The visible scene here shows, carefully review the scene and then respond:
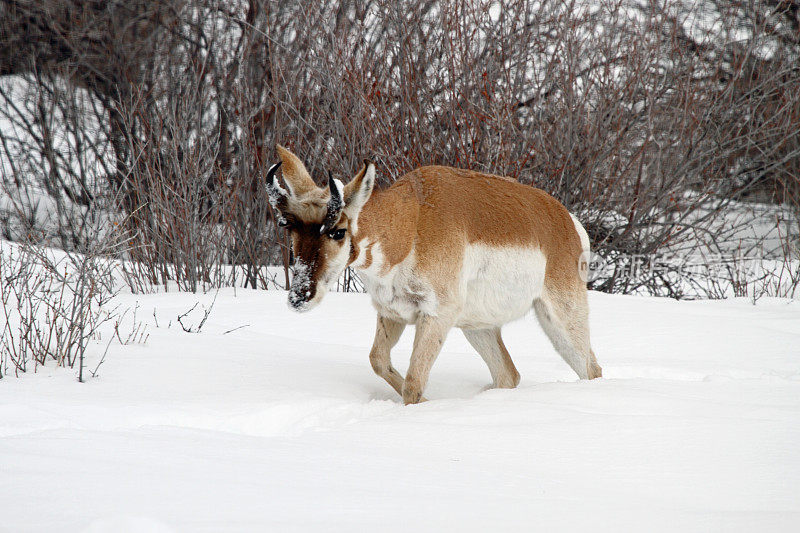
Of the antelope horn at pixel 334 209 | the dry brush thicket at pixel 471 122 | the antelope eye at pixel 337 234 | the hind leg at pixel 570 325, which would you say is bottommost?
the hind leg at pixel 570 325

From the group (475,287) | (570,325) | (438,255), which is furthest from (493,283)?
(570,325)

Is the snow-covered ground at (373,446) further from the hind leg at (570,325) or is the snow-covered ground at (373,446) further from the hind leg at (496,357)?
the hind leg at (570,325)

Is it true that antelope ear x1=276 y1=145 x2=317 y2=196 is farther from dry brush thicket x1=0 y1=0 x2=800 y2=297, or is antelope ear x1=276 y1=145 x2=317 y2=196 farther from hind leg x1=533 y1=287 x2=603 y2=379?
dry brush thicket x1=0 y1=0 x2=800 y2=297

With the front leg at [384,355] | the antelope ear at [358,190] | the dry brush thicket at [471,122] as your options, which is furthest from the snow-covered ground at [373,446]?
the dry brush thicket at [471,122]

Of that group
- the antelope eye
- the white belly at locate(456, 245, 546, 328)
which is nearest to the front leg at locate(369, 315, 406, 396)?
the white belly at locate(456, 245, 546, 328)

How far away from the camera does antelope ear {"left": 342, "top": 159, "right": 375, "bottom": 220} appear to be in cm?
447

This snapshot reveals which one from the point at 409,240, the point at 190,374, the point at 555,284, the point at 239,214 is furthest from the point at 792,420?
the point at 239,214

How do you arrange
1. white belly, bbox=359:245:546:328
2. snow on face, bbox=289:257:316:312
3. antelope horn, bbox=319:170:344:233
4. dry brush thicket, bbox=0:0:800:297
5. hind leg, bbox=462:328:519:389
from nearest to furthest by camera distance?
antelope horn, bbox=319:170:344:233 → snow on face, bbox=289:257:316:312 → white belly, bbox=359:245:546:328 → hind leg, bbox=462:328:519:389 → dry brush thicket, bbox=0:0:800:297

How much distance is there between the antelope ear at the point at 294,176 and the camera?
4426mm

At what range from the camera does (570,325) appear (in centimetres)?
569

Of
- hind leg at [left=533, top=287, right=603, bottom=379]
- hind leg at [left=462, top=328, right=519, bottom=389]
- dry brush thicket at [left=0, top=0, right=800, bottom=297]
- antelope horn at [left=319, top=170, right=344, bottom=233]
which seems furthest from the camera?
dry brush thicket at [left=0, top=0, right=800, bottom=297]

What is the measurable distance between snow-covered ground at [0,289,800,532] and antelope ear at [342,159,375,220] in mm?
→ 1252

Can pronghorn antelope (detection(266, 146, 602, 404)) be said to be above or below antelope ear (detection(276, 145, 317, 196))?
below

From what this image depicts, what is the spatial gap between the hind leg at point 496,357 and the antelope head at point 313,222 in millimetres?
1875
